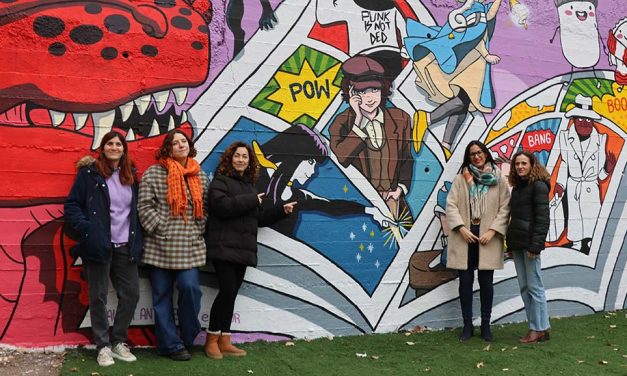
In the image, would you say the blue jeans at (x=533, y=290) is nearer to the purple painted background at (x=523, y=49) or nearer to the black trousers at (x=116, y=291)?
the purple painted background at (x=523, y=49)

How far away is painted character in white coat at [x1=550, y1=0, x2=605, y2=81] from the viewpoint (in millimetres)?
6957

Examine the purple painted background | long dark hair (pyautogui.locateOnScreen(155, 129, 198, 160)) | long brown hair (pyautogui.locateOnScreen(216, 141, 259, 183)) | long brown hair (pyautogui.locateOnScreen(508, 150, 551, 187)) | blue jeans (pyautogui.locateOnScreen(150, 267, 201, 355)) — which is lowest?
blue jeans (pyautogui.locateOnScreen(150, 267, 201, 355))

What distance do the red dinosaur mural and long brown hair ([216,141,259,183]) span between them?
0.60 m

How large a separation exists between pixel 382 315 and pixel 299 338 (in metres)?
0.88

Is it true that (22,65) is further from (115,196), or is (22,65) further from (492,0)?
(492,0)

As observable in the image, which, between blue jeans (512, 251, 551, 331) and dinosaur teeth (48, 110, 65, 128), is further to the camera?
blue jeans (512, 251, 551, 331)

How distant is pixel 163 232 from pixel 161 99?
121 centimetres

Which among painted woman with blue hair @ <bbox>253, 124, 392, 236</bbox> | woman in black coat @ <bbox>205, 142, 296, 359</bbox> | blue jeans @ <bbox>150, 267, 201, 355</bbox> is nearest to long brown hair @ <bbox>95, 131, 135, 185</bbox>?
woman in black coat @ <bbox>205, 142, 296, 359</bbox>

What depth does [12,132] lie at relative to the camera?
4.89m

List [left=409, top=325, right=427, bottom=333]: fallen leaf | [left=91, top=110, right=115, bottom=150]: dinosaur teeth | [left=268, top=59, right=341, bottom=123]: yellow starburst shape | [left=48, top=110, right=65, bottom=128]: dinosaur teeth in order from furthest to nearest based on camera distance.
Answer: [left=409, top=325, right=427, bottom=333]: fallen leaf < [left=268, top=59, right=341, bottom=123]: yellow starburst shape < [left=91, top=110, right=115, bottom=150]: dinosaur teeth < [left=48, top=110, right=65, bottom=128]: dinosaur teeth

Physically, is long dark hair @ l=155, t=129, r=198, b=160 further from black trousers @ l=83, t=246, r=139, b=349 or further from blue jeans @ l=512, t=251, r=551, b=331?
blue jeans @ l=512, t=251, r=551, b=331

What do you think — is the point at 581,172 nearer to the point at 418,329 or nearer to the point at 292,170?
the point at 418,329

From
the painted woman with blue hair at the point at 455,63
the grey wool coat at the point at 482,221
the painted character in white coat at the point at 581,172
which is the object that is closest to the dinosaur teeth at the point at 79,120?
the painted woman with blue hair at the point at 455,63

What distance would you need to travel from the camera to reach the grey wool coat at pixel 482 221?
570cm
